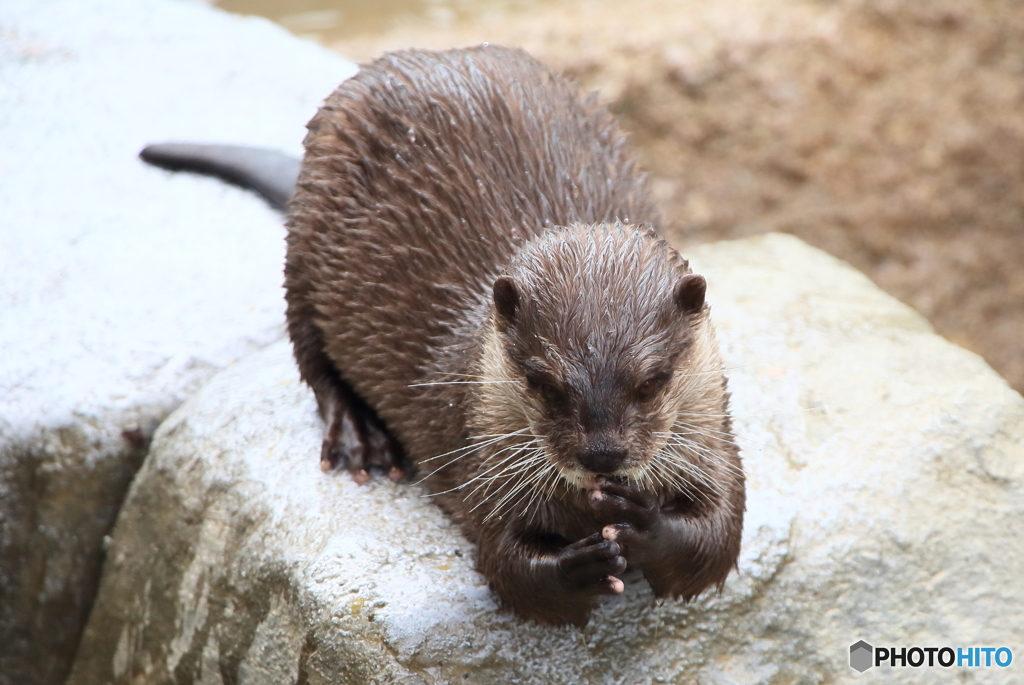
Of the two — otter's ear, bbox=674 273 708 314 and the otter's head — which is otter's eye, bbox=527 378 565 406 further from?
otter's ear, bbox=674 273 708 314

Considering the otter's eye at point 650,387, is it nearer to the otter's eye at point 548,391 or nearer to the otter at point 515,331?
the otter at point 515,331

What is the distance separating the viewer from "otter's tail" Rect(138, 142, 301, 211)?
149 inches

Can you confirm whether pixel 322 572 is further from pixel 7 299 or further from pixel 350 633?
pixel 7 299

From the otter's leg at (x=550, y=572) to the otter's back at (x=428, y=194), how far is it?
509 millimetres

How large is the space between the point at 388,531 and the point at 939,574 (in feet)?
4.20

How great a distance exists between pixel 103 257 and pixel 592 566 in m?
2.29

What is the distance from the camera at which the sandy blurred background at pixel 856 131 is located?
528cm

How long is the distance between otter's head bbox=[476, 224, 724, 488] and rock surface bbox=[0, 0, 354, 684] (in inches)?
58.5

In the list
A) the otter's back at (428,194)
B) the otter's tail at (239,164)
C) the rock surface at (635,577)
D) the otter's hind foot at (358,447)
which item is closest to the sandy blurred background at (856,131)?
the otter's tail at (239,164)

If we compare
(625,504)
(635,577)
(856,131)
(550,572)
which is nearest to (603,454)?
(625,504)

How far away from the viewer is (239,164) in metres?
3.86

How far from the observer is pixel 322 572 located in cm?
237

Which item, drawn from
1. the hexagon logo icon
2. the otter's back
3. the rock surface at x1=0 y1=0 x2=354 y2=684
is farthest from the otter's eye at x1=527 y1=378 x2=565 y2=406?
the rock surface at x1=0 y1=0 x2=354 y2=684

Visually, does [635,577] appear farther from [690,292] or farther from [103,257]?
[103,257]
